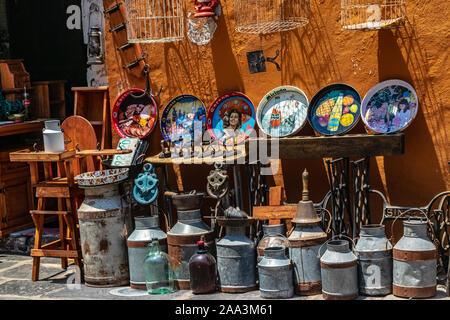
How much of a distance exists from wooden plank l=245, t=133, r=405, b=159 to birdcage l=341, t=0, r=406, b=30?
3.37ft

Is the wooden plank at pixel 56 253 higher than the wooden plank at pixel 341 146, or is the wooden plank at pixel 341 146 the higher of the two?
the wooden plank at pixel 341 146

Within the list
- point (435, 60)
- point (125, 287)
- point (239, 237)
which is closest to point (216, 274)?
point (239, 237)

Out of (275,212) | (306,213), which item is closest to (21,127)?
(275,212)

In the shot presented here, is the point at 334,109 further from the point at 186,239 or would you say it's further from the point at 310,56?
the point at 186,239

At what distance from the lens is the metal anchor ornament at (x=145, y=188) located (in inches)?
279

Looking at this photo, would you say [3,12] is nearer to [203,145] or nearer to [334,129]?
[203,145]

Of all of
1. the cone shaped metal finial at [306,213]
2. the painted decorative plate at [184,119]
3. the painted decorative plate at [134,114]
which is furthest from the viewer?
the painted decorative plate at [134,114]

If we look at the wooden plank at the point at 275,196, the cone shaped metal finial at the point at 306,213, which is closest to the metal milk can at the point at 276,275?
the cone shaped metal finial at the point at 306,213

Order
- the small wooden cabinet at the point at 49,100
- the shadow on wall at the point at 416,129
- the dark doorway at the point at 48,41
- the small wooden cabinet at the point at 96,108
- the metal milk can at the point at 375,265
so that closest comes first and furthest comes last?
the metal milk can at the point at 375,265 < the shadow on wall at the point at 416,129 < the small wooden cabinet at the point at 96,108 < the small wooden cabinet at the point at 49,100 < the dark doorway at the point at 48,41

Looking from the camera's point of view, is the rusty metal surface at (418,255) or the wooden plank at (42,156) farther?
the wooden plank at (42,156)

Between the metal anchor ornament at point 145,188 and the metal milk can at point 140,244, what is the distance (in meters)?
0.20

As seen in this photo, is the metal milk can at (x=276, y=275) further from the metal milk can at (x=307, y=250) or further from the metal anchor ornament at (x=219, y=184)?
the metal anchor ornament at (x=219, y=184)

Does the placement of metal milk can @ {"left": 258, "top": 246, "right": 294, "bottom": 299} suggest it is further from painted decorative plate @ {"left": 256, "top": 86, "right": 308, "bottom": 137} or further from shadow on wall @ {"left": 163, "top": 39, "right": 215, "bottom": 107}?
shadow on wall @ {"left": 163, "top": 39, "right": 215, "bottom": 107}

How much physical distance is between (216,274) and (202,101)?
2002 millimetres
